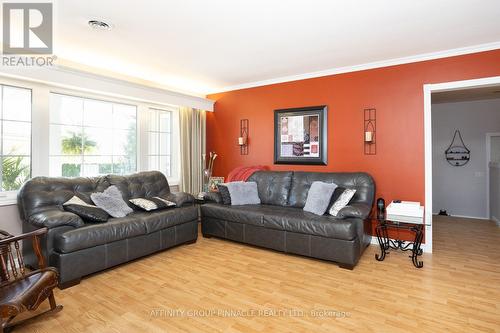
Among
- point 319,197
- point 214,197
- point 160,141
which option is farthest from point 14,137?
point 319,197

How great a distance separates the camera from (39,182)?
3268 mm

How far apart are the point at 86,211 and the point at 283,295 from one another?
2.29 m

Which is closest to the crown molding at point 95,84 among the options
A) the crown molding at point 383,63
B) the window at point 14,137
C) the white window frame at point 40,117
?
the white window frame at point 40,117

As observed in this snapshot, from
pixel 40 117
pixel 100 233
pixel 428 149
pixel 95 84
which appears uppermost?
pixel 95 84

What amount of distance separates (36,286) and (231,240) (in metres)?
2.55

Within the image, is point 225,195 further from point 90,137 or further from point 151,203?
point 90,137

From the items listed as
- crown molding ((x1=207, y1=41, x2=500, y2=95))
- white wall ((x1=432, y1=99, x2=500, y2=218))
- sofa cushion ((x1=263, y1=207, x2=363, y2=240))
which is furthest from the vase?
white wall ((x1=432, y1=99, x2=500, y2=218))

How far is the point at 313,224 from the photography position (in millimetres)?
3441

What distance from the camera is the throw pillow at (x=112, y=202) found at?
349 cm

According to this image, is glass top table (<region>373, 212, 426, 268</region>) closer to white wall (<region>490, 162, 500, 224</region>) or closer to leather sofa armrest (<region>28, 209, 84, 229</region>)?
white wall (<region>490, 162, 500, 224</region>)

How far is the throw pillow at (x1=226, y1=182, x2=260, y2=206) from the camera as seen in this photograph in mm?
4453

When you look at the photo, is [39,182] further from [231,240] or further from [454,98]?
[454,98]

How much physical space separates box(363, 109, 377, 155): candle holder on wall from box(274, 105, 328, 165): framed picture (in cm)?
59

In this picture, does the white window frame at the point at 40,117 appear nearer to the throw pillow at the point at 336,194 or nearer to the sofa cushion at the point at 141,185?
the sofa cushion at the point at 141,185
